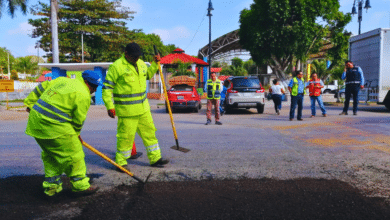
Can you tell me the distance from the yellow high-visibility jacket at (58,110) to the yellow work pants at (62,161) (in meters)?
0.08

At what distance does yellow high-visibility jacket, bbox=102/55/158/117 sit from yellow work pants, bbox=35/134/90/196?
3.61 feet

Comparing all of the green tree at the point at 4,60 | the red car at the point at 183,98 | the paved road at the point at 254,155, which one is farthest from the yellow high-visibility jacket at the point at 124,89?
the green tree at the point at 4,60

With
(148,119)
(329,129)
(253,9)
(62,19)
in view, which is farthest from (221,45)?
(148,119)

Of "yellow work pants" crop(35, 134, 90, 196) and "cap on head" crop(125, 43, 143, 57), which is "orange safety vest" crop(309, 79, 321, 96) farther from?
"yellow work pants" crop(35, 134, 90, 196)

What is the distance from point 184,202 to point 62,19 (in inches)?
1378

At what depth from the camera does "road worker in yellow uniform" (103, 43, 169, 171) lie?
14.5 ft

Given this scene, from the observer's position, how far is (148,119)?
4.63 meters

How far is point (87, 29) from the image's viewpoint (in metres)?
32.5

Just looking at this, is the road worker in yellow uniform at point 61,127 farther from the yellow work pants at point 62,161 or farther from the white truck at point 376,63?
the white truck at point 376,63

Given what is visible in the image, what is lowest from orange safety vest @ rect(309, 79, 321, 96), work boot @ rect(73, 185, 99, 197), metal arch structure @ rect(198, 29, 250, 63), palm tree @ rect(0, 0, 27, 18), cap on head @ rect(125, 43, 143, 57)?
work boot @ rect(73, 185, 99, 197)

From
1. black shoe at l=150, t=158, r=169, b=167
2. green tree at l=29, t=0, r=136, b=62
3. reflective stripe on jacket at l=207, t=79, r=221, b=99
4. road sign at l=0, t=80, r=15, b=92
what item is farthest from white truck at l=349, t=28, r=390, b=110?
green tree at l=29, t=0, r=136, b=62

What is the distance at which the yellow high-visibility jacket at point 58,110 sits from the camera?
127 inches

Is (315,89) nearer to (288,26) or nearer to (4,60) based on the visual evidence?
(288,26)

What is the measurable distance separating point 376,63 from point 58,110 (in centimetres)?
1331
